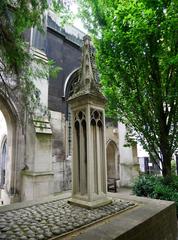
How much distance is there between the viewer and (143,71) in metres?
6.50

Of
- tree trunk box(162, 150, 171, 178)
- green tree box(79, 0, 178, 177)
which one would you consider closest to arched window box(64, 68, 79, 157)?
green tree box(79, 0, 178, 177)

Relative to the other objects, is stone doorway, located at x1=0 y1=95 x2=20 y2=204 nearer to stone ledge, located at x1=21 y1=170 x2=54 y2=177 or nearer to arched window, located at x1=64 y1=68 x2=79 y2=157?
stone ledge, located at x1=21 y1=170 x2=54 y2=177

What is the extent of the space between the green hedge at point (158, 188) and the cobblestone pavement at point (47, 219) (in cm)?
221

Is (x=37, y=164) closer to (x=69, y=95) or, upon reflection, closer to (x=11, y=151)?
(x=11, y=151)

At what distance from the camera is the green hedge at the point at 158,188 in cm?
553

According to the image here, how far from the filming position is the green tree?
5.64m

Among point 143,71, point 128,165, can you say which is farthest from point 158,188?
point 128,165

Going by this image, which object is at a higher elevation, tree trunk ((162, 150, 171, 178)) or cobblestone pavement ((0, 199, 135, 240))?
tree trunk ((162, 150, 171, 178))

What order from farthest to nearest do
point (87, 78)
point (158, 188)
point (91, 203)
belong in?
Result: point (158, 188), point (87, 78), point (91, 203)

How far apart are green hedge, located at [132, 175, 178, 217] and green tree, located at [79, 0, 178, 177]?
37cm

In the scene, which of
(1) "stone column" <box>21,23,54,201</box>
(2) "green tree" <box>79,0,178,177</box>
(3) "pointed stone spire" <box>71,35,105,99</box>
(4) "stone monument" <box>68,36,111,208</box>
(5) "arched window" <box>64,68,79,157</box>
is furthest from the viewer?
(5) "arched window" <box>64,68,79,157</box>

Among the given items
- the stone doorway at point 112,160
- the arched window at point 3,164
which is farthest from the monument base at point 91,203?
the stone doorway at point 112,160

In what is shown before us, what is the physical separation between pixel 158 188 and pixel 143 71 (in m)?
4.00

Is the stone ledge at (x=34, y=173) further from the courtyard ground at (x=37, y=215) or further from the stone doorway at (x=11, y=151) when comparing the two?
the courtyard ground at (x=37, y=215)
